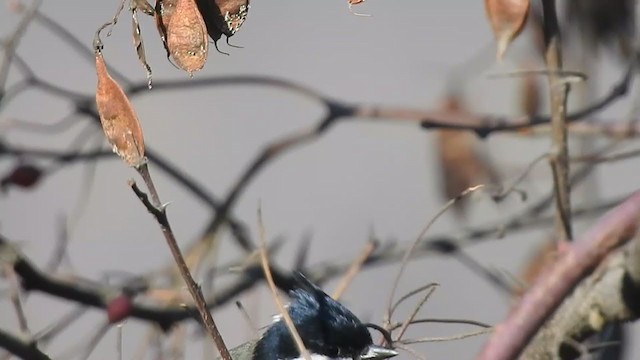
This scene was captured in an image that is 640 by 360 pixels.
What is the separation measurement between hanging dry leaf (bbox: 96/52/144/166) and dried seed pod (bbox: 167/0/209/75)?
85 millimetres

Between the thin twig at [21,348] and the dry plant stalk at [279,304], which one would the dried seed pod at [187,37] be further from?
the thin twig at [21,348]

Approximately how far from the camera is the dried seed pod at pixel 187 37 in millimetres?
1344

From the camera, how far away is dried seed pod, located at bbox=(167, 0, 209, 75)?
134 centimetres

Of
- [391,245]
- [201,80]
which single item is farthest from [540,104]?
[201,80]

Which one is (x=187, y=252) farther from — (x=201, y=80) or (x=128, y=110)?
(x=128, y=110)

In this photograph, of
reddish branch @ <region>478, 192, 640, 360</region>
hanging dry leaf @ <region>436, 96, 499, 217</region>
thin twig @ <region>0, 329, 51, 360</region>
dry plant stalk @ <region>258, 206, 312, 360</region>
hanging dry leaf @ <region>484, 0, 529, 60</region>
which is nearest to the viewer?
dry plant stalk @ <region>258, 206, 312, 360</region>

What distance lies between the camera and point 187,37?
1.35m

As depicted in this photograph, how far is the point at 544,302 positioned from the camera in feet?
5.26

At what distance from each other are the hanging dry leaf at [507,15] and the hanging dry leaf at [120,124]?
72 centimetres

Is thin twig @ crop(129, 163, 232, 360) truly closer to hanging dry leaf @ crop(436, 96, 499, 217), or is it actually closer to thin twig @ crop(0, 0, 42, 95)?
thin twig @ crop(0, 0, 42, 95)

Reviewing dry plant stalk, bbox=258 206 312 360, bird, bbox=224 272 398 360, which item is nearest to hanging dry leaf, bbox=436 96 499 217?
bird, bbox=224 272 398 360

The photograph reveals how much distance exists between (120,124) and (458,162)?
1672mm

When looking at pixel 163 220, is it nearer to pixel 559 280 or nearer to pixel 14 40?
pixel 559 280

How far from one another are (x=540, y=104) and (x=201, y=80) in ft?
2.46
